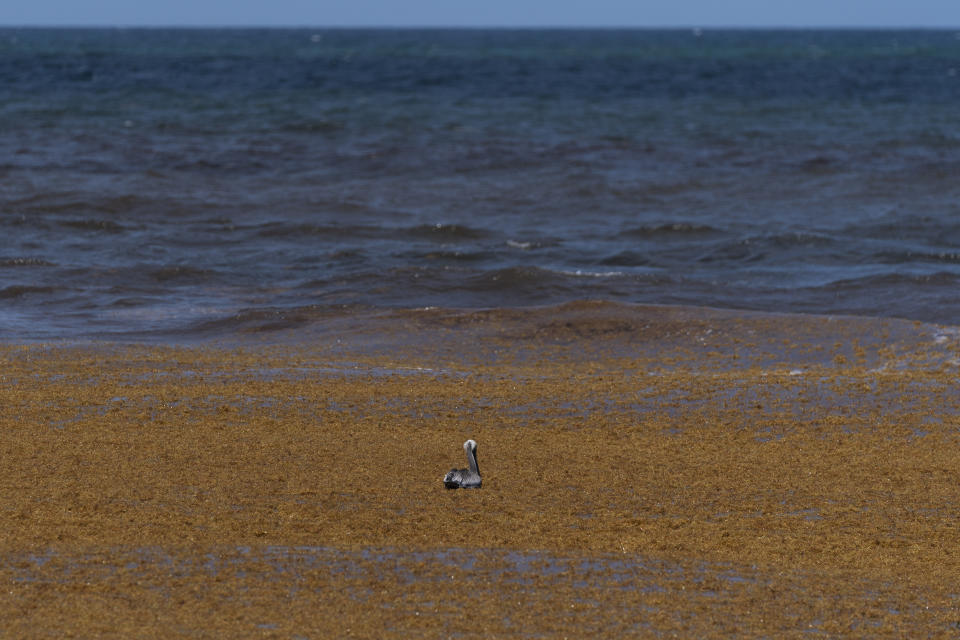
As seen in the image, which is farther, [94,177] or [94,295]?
[94,177]

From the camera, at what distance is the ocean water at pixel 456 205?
12297 millimetres

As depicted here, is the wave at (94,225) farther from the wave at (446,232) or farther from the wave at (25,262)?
the wave at (446,232)

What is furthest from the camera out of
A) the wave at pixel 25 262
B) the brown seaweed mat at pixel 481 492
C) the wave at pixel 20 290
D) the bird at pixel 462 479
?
the wave at pixel 25 262

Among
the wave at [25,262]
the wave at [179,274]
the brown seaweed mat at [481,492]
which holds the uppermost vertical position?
the brown seaweed mat at [481,492]

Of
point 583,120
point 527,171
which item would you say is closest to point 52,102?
point 583,120

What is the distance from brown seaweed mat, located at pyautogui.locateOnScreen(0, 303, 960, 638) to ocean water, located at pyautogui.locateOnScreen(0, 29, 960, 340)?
8.67 ft

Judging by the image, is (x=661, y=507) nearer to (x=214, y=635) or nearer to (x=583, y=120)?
(x=214, y=635)

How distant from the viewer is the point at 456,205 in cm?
1855

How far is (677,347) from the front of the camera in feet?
32.2

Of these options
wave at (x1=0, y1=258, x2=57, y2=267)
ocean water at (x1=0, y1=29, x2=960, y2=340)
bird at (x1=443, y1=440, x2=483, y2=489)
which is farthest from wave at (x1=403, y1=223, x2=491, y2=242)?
bird at (x1=443, y1=440, x2=483, y2=489)

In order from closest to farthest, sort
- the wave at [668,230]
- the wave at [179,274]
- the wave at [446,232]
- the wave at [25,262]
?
the wave at [179,274]
the wave at [25,262]
the wave at [446,232]
the wave at [668,230]

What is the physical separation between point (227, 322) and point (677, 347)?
12.2 feet

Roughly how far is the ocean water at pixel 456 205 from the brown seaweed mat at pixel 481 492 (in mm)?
2644

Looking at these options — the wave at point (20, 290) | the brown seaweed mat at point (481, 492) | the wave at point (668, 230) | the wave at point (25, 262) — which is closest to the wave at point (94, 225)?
the wave at point (25, 262)
